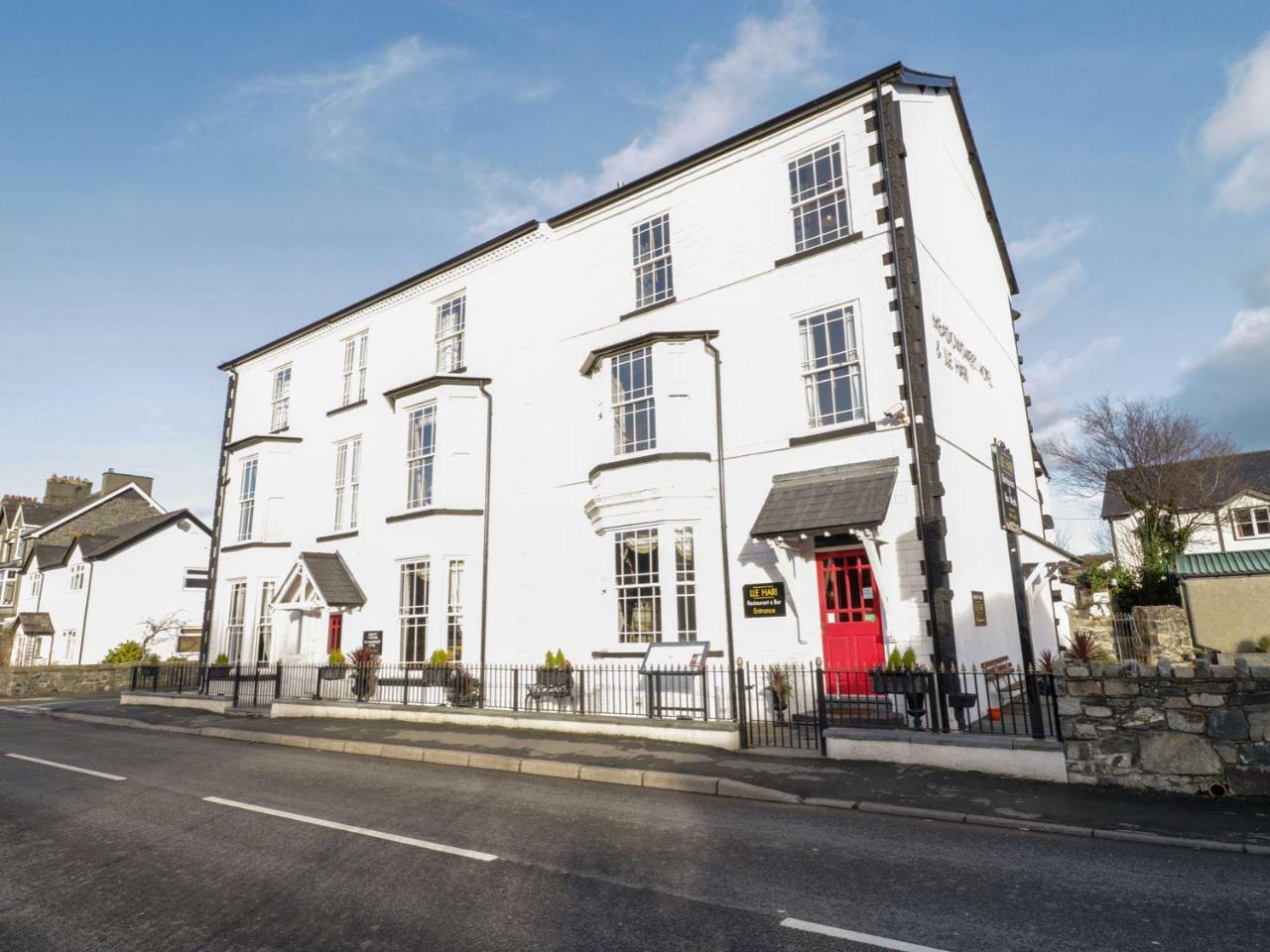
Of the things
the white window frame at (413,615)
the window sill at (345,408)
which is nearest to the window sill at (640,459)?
the white window frame at (413,615)

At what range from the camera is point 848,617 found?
13094 millimetres

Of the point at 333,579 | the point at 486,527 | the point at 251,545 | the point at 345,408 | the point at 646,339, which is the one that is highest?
the point at 345,408

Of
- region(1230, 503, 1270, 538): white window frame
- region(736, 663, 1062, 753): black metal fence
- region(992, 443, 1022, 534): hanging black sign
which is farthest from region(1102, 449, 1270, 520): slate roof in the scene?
region(736, 663, 1062, 753): black metal fence

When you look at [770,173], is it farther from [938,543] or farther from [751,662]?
[751,662]

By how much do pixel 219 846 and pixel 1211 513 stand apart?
48.3 m

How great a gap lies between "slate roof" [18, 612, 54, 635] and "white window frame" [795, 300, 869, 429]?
46011 mm

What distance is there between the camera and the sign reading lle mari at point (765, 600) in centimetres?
1355

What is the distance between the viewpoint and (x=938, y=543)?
475 inches

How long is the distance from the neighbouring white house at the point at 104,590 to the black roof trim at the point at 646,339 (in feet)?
110

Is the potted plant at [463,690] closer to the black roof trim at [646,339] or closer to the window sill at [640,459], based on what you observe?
the window sill at [640,459]

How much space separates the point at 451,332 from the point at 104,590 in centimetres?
2995

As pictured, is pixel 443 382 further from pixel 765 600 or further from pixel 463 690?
pixel 765 600

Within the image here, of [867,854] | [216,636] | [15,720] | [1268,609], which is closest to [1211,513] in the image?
[1268,609]

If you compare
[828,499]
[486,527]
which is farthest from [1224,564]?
[486,527]
